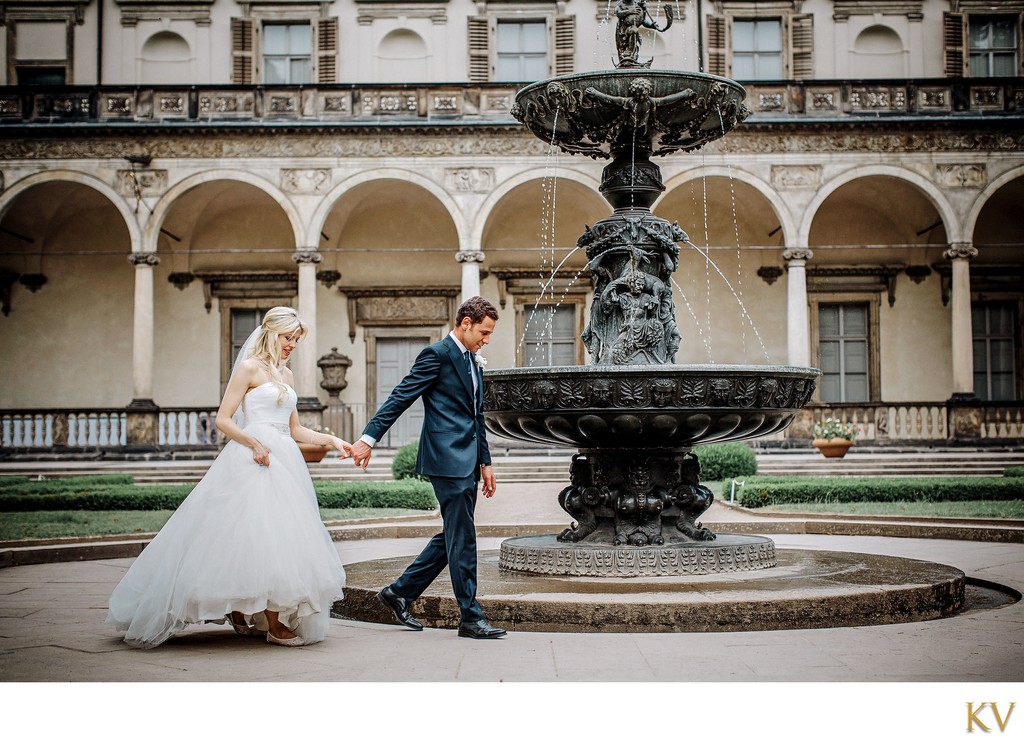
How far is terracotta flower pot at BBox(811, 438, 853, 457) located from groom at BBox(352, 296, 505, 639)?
16.6m

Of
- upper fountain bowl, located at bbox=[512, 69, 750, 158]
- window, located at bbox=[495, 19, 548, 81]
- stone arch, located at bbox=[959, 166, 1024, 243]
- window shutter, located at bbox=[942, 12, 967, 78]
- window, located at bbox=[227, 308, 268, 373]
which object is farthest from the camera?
window, located at bbox=[227, 308, 268, 373]

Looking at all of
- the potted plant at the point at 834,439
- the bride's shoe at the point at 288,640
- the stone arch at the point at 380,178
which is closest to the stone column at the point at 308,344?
the stone arch at the point at 380,178

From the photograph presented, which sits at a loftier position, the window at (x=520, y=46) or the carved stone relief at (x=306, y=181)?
the window at (x=520, y=46)

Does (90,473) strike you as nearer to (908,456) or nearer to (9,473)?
(9,473)

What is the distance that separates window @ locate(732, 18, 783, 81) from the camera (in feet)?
88.4

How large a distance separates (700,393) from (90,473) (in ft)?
56.3

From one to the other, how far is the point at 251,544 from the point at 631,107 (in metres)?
4.07

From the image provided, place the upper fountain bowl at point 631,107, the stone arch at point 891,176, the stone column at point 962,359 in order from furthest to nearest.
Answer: the stone arch at point 891,176
the stone column at point 962,359
the upper fountain bowl at point 631,107

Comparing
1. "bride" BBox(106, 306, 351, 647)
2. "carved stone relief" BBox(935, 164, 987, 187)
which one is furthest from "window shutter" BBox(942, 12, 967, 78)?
"bride" BBox(106, 306, 351, 647)

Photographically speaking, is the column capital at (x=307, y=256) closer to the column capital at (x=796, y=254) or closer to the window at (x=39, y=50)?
the window at (x=39, y=50)

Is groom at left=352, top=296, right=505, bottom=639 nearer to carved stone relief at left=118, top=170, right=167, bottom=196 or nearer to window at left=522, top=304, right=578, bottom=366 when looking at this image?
carved stone relief at left=118, top=170, right=167, bottom=196

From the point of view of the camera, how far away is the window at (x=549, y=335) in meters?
27.3

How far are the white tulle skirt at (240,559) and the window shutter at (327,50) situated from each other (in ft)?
73.6

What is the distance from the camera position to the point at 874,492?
14961 millimetres
